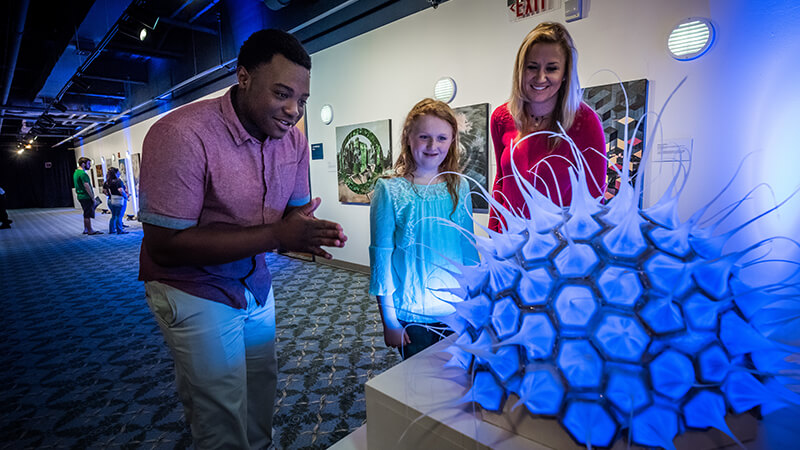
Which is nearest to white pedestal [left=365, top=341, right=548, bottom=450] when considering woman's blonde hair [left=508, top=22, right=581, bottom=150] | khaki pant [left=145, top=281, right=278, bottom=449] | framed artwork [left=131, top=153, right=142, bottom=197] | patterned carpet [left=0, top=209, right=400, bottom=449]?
khaki pant [left=145, top=281, right=278, bottom=449]

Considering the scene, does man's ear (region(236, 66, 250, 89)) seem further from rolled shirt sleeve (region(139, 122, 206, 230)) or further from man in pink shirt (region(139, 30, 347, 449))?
rolled shirt sleeve (region(139, 122, 206, 230))

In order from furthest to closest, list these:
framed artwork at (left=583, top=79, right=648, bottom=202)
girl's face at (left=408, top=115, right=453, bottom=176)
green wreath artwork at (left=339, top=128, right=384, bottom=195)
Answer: green wreath artwork at (left=339, top=128, right=384, bottom=195), framed artwork at (left=583, top=79, right=648, bottom=202), girl's face at (left=408, top=115, right=453, bottom=176)

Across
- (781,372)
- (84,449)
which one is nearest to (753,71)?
(781,372)

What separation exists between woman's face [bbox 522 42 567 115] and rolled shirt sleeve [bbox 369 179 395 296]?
1.98 feet

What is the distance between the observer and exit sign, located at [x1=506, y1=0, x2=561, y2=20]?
10.4ft

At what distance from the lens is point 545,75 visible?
4.00ft

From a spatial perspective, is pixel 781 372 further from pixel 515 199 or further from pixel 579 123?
pixel 579 123

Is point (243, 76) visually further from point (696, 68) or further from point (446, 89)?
point (446, 89)

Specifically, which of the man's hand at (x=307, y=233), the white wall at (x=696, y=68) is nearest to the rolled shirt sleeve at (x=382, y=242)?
the man's hand at (x=307, y=233)

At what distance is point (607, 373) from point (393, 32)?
16.0 feet

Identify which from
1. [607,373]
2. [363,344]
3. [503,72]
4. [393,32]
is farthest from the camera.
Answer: [393,32]

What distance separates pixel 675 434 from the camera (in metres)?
0.46

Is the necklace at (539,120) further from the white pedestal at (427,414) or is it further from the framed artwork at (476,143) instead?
the framed artwork at (476,143)

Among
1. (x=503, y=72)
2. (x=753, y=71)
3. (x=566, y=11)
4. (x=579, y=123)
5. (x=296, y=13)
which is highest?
(x=296, y=13)
